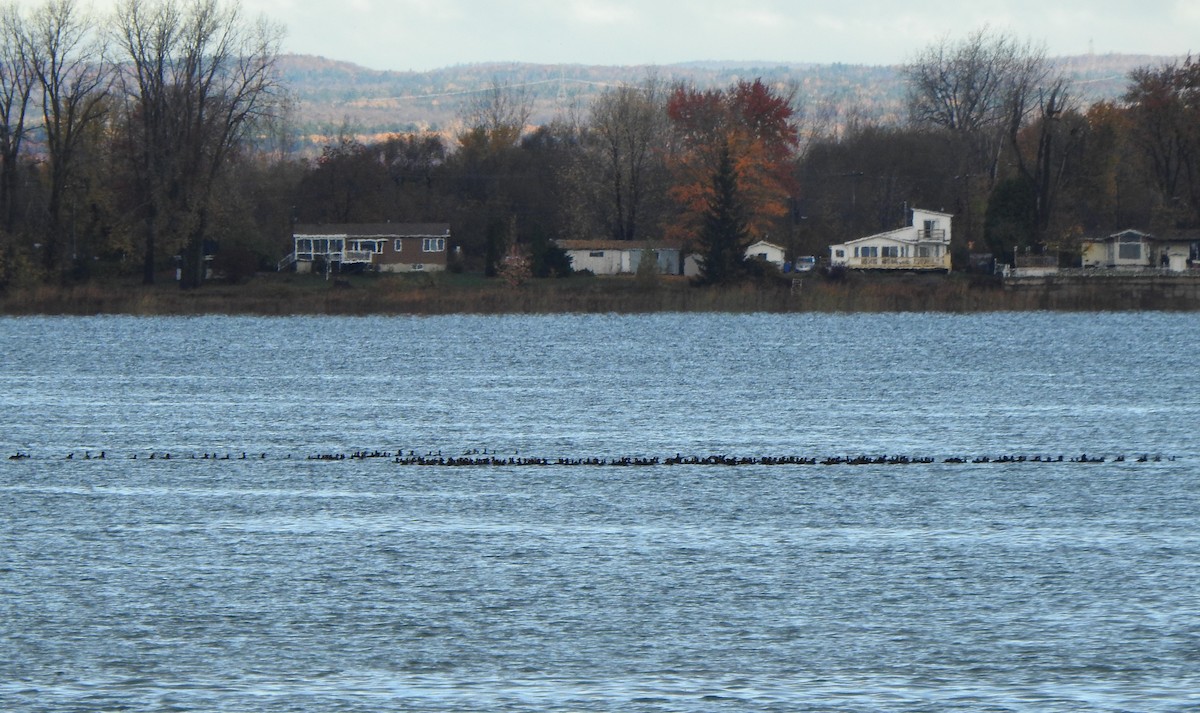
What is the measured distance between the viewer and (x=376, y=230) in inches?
4424

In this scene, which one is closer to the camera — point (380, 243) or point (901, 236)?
point (901, 236)

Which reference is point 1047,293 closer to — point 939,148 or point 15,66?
point 939,148

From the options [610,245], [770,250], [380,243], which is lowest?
[770,250]

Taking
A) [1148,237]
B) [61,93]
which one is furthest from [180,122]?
[1148,237]

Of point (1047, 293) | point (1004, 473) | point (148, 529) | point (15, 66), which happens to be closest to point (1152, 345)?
point (1047, 293)

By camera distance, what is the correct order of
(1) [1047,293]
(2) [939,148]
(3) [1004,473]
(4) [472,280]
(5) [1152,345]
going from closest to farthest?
(3) [1004,473]
(5) [1152,345]
(1) [1047,293]
(4) [472,280]
(2) [939,148]

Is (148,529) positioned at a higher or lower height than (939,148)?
lower

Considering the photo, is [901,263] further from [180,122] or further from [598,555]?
[598,555]

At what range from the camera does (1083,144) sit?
356 ft

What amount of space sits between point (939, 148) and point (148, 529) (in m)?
112

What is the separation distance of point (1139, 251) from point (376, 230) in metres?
51.2

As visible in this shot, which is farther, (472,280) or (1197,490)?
(472,280)

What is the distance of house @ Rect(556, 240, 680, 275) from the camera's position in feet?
346

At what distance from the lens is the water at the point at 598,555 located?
1365cm
